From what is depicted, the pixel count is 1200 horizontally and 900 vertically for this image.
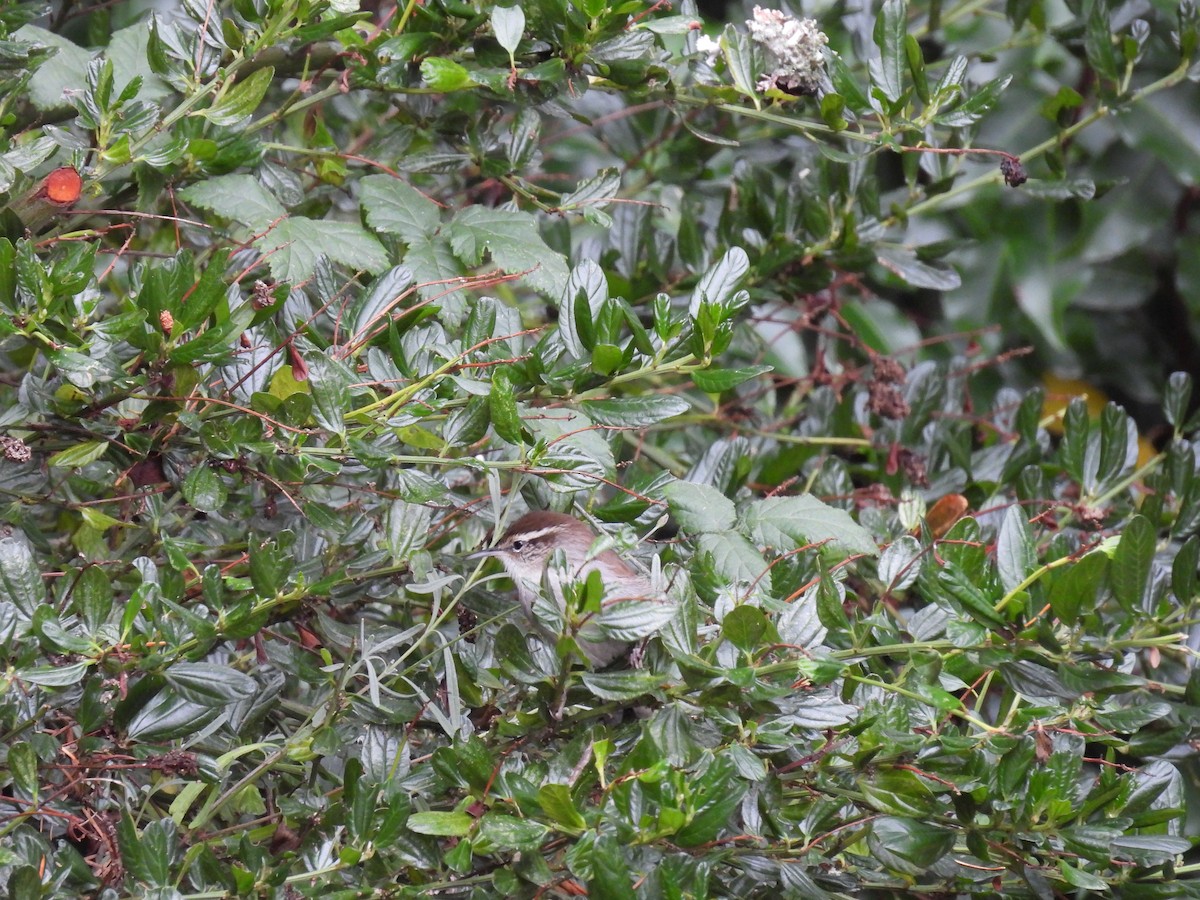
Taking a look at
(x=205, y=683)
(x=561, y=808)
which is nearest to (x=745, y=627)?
(x=561, y=808)

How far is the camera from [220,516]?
1.25 meters

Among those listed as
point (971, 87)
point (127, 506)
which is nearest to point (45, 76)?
point (127, 506)

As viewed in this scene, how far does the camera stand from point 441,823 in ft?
3.08

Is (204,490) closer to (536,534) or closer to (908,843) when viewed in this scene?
(536,534)

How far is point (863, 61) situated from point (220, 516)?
1376 mm

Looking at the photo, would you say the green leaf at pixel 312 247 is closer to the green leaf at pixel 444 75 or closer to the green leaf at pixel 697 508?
the green leaf at pixel 444 75

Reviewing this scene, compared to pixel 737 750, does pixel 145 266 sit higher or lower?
higher

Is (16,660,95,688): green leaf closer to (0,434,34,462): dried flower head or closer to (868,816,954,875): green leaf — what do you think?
(0,434,34,462): dried flower head

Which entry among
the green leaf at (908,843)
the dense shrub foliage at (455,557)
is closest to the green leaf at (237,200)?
the dense shrub foliage at (455,557)

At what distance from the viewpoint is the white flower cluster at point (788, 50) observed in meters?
1.40

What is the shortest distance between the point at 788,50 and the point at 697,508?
581 millimetres

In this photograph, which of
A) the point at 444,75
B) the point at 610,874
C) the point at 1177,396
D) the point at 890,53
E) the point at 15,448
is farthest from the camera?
the point at 1177,396

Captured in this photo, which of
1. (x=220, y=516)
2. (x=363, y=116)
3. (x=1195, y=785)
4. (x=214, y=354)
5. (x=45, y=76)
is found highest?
(x=45, y=76)

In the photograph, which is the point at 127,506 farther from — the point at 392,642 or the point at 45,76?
the point at 45,76
